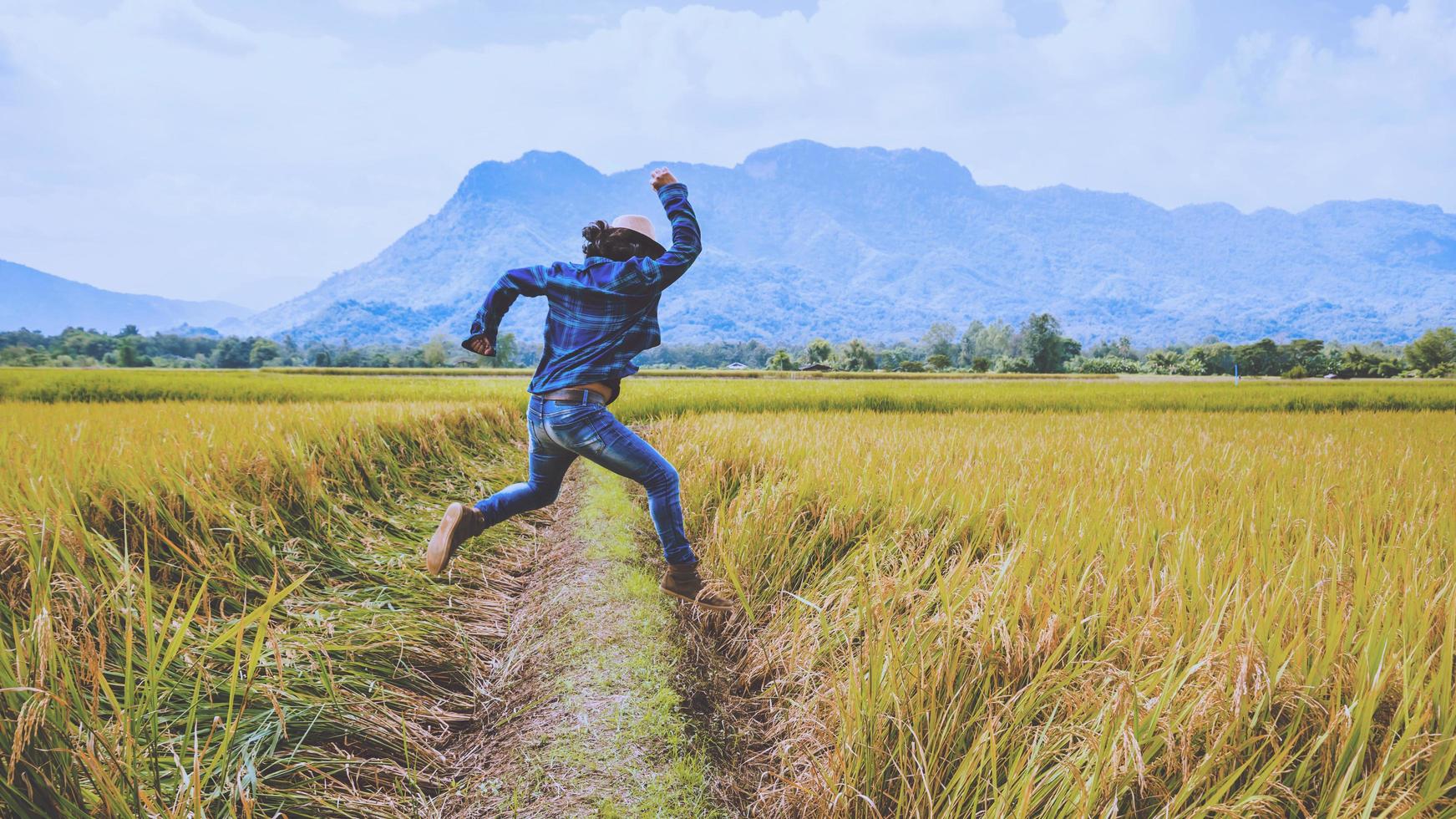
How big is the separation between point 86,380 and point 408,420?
1779cm

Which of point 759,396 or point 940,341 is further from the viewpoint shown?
point 940,341

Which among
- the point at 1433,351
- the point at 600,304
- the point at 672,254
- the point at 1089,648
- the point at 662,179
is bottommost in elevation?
the point at 1089,648

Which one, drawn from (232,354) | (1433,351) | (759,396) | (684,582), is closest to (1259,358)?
(1433,351)

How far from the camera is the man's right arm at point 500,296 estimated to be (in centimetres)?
326

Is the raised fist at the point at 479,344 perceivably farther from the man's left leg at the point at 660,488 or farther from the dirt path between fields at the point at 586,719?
the dirt path between fields at the point at 586,719

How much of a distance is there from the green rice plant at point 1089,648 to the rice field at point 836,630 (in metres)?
0.02

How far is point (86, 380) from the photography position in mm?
17922

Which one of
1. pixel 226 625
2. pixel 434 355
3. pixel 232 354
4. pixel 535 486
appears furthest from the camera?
pixel 232 354

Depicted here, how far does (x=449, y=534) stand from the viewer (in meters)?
3.30

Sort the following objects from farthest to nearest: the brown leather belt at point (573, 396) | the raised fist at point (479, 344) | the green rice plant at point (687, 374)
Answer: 1. the green rice plant at point (687, 374)
2. the raised fist at point (479, 344)
3. the brown leather belt at point (573, 396)

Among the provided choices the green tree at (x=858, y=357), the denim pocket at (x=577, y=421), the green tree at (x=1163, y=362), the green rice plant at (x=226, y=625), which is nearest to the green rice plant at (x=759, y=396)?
the green rice plant at (x=226, y=625)

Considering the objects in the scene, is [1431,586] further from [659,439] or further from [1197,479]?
[659,439]

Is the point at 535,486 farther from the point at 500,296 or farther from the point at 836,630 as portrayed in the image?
the point at 836,630

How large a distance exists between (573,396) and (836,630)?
163 cm
